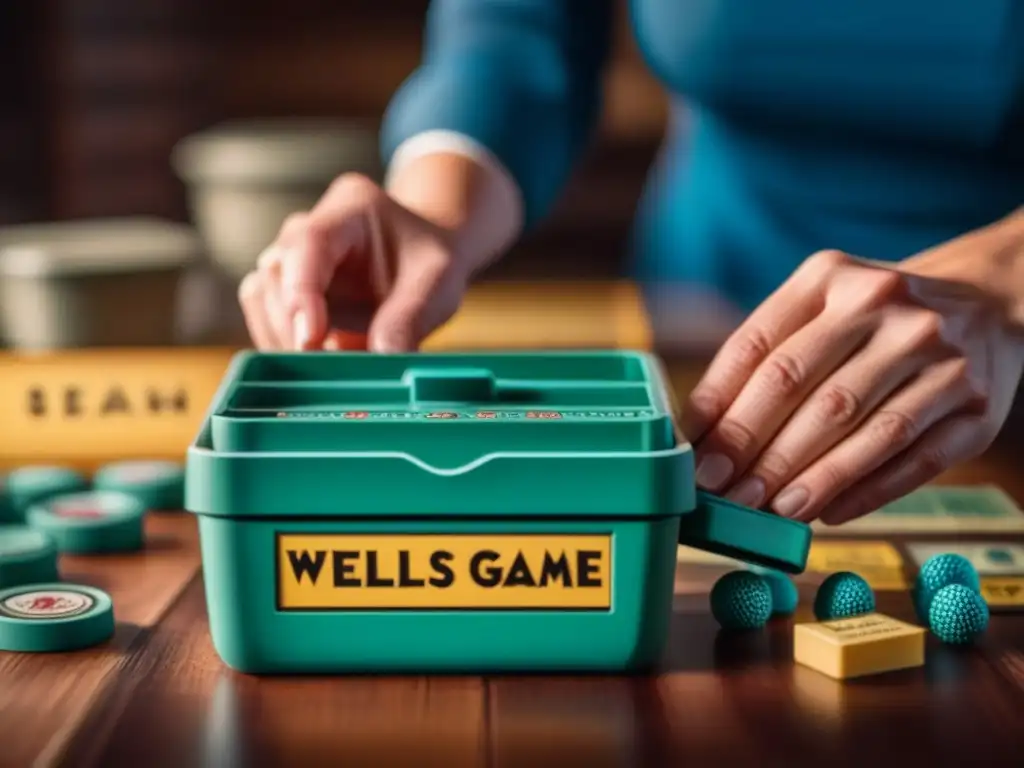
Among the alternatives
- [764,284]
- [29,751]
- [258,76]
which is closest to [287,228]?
[29,751]

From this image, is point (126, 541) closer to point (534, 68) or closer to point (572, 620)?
point (572, 620)

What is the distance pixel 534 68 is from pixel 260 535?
2.50 feet

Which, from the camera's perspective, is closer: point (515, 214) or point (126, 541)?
point (126, 541)

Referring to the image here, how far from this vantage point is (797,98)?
1.28 m

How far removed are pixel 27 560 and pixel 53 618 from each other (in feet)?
0.29

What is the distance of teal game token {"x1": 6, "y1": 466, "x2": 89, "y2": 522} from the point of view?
934mm

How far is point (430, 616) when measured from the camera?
61 centimetres

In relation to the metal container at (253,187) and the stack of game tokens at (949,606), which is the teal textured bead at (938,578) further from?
the metal container at (253,187)

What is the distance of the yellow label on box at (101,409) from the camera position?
3.54 ft

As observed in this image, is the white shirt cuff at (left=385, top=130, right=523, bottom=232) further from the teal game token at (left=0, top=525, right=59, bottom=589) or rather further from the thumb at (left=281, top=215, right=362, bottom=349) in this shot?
the teal game token at (left=0, top=525, right=59, bottom=589)

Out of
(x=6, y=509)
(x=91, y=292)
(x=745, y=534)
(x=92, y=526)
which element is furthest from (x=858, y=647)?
(x=91, y=292)

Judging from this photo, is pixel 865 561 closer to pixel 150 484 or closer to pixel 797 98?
pixel 150 484

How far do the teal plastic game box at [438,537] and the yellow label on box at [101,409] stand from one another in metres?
0.48

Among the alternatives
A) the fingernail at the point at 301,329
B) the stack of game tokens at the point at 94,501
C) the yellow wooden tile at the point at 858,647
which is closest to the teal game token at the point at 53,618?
the stack of game tokens at the point at 94,501
